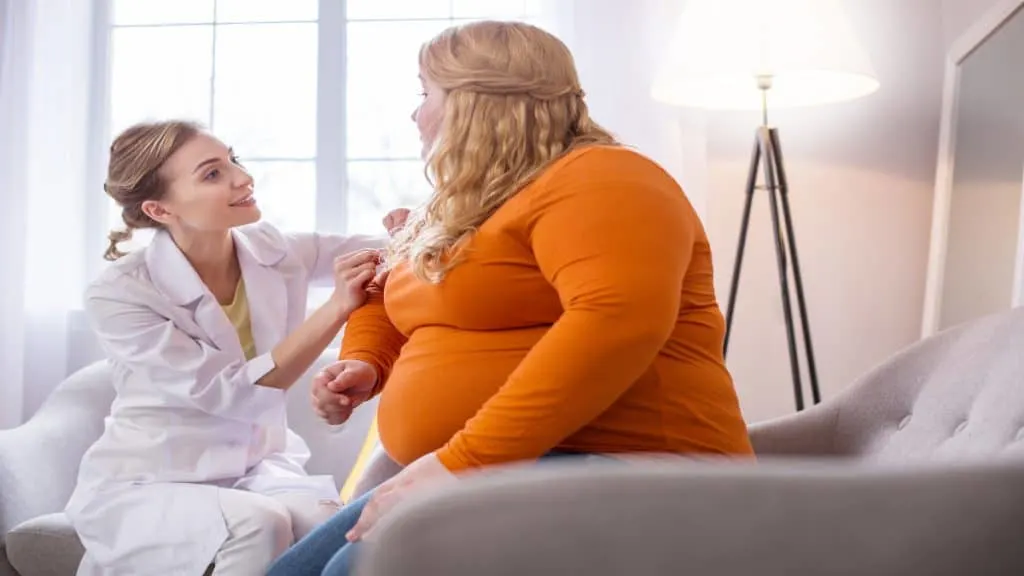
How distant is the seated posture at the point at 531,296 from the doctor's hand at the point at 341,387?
112 millimetres

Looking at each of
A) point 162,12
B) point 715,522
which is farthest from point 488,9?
point 715,522

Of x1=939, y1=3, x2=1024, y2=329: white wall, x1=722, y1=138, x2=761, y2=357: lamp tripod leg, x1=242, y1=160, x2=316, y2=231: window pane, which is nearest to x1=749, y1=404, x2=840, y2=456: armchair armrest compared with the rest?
x1=939, y1=3, x2=1024, y2=329: white wall

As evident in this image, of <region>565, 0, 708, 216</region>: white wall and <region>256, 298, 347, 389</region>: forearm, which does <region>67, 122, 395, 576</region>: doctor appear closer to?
<region>256, 298, 347, 389</region>: forearm

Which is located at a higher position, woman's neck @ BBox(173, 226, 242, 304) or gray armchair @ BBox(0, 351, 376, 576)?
woman's neck @ BBox(173, 226, 242, 304)

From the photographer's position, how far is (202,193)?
219 centimetres

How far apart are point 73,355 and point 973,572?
3.00m

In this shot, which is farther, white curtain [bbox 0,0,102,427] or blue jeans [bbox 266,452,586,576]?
white curtain [bbox 0,0,102,427]

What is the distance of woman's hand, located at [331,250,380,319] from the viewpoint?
179cm

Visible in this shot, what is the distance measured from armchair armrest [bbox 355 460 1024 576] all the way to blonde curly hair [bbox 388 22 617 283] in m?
0.66

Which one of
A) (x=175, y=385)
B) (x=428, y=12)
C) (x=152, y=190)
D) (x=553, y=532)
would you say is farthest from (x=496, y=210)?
(x=428, y=12)

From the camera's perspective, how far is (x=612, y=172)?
4.09ft

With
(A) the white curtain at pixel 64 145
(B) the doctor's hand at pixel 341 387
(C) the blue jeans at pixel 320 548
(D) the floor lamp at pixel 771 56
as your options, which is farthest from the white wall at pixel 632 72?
(C) the blue jeans at pixel 320 548

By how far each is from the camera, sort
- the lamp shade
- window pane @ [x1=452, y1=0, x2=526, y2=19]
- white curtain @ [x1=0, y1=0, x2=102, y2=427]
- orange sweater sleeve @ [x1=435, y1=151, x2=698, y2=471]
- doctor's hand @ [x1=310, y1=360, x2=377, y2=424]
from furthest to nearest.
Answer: window pane @ [x1=452, y1=0, x2=526, y2=19], white curtain @ [x1=0, y1=0, x2=102, y2=427], the lamp shade, doctor's hand @ [x1=310, y1=360, x2=377, y2=424], orange sweater sleeve @ [x1=435, y1=151, x2=698, y2=471]

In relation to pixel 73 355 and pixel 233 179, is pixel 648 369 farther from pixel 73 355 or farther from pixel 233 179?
pixel 73 355
